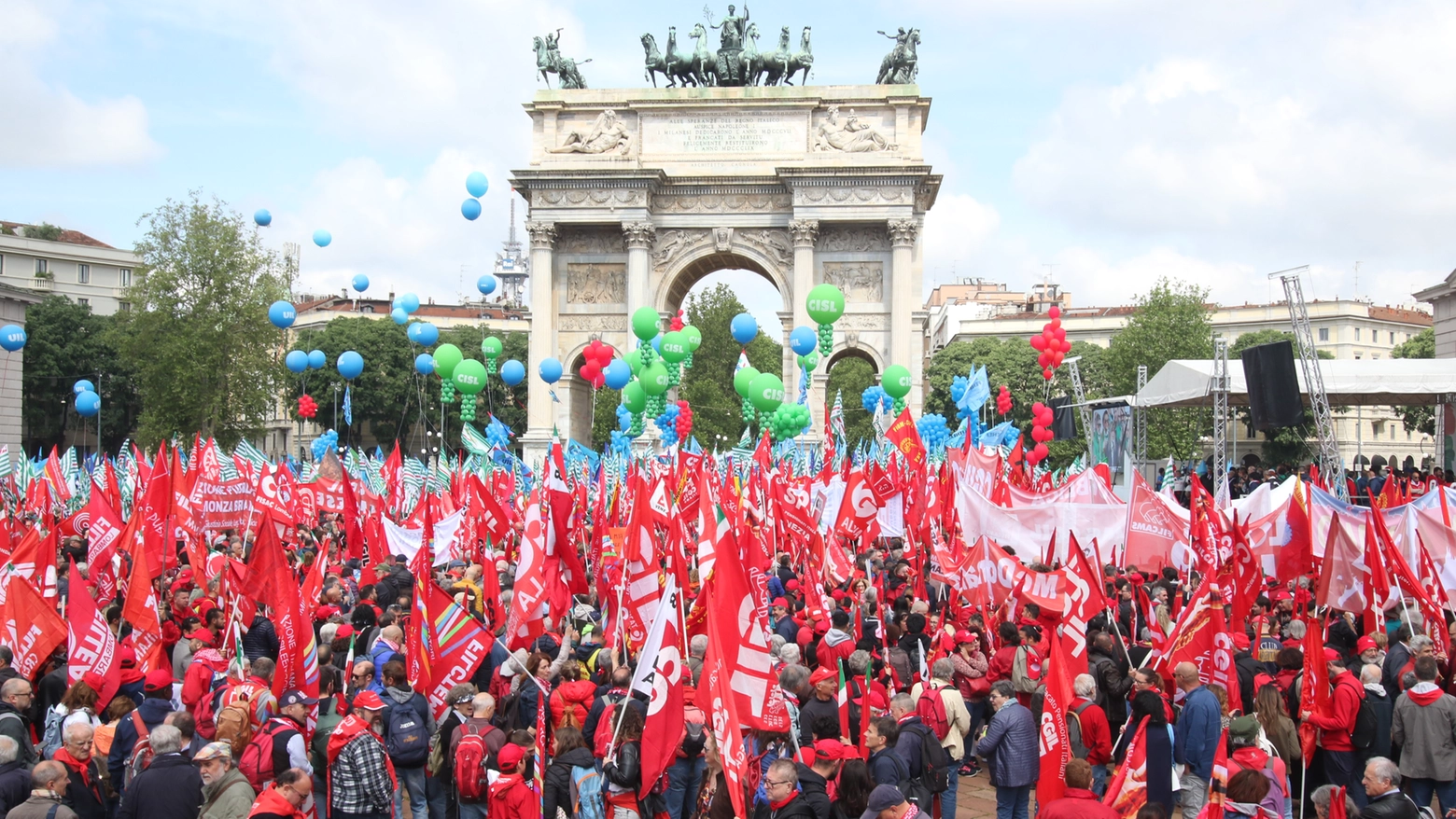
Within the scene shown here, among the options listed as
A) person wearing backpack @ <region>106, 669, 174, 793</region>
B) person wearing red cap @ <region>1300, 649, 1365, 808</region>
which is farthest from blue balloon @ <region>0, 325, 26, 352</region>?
person wearing red cap @ <region>1300, 649, 1365, 808</region>

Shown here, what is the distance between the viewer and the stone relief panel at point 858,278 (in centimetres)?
4591

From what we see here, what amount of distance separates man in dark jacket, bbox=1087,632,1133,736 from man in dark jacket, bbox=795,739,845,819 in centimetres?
284

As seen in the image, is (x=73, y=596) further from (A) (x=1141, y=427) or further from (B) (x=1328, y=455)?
(A) (x=1141, y=427)

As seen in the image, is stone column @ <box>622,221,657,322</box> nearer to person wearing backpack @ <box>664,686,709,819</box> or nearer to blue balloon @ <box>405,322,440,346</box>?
blue balloon @ <box>405,322,440,346</box>

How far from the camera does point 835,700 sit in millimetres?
8359

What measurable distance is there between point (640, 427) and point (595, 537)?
14.2m

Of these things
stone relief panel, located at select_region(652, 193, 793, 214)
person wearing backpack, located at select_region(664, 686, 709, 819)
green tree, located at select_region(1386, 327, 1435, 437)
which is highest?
stone relief panel, located at select_region(652, 193, 793, 214)

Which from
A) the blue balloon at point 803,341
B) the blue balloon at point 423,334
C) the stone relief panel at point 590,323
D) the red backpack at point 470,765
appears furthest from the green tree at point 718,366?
the red backpack at point 470,765

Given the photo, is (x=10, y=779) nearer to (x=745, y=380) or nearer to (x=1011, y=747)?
(x=1011, y=747)

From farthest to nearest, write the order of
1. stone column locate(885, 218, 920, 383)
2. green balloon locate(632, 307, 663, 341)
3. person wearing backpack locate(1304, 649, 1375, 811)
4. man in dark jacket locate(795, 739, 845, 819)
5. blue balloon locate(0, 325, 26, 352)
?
1. stone column locate(885, 218, 920, 383)
2. blue balloon locate(0, 325, 26, 352)
3. green balloon locate(632, 307, 663, 341)
4. person wearing backpack locate(1304, 649, 1375, 811)
5. man in dark jacket locate(795, 739, 845, 819)

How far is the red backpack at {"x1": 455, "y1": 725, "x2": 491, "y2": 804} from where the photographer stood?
796 centimetres

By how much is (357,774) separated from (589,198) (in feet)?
129

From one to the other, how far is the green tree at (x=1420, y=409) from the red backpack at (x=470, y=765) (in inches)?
2259

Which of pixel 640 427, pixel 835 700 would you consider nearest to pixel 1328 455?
pixel 640 427
